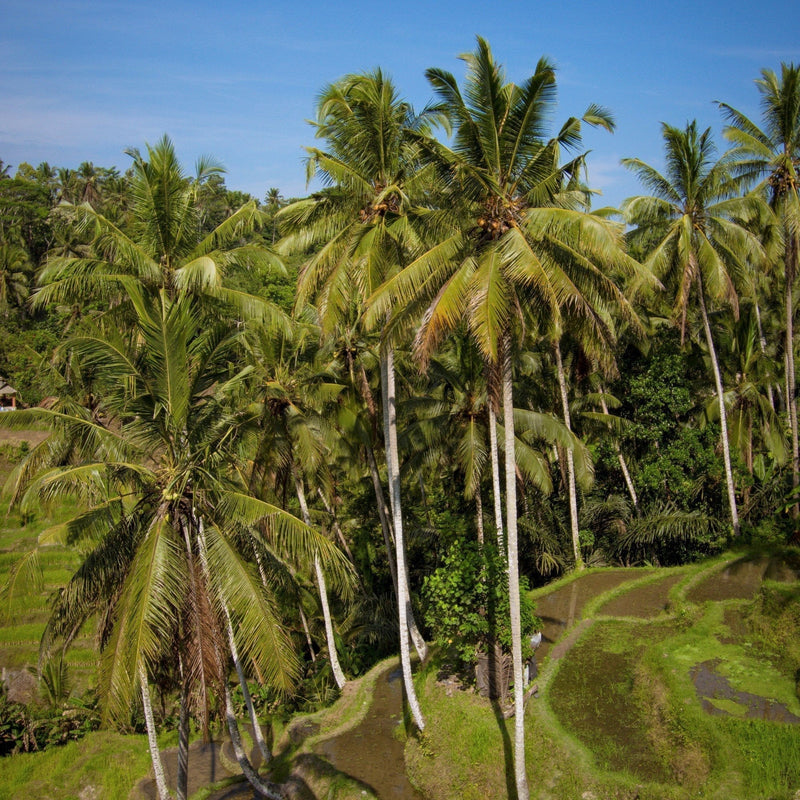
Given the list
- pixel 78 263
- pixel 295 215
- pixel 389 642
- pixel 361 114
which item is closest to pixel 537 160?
pixel 361 114

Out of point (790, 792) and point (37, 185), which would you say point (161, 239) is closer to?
point (790, 792)

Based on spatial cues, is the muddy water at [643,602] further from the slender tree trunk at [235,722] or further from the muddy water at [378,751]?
the slender tree trunk at [235,722]

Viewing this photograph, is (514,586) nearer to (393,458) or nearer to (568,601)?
(393,458)

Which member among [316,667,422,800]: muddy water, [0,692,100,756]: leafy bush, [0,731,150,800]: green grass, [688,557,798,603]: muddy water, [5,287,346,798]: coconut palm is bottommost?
[0,731,150,800]: green grass

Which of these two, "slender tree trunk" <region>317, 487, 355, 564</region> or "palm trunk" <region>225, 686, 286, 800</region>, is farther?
"slender tree trunk" <region>317, 487, 355, 564</region>

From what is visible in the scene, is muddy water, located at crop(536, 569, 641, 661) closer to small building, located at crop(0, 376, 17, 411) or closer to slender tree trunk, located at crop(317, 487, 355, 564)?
slender tree trunk, located at crop(317, 487, 355, 564)

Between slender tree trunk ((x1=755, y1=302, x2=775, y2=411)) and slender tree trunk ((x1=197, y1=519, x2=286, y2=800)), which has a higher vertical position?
slender tree trunk ((x1=755, y1=302, x2=775, y2=411))

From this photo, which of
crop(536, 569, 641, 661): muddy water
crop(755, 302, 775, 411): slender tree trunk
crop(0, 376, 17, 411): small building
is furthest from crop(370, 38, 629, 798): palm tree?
crop(0, 376, 17, 411): small building

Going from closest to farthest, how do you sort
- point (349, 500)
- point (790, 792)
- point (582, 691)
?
1. point (790, 792)
2. point (582, 691)
3. point (349, 500)
